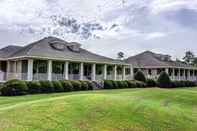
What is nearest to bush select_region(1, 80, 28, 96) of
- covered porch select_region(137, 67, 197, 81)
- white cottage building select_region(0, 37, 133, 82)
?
white cottage building select_region(0, 37, 133, 82)

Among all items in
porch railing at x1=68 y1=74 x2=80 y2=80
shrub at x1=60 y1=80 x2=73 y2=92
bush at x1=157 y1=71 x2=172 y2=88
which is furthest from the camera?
bush at x1=157 y1=71 x2=172 y2=88

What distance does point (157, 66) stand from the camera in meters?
54.3

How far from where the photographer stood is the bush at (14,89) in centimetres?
2498

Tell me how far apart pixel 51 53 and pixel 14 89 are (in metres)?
9.66

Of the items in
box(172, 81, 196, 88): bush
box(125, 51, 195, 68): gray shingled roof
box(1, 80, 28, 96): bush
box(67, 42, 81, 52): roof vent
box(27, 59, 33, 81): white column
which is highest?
box(67, 42, 81, 52): roof vent

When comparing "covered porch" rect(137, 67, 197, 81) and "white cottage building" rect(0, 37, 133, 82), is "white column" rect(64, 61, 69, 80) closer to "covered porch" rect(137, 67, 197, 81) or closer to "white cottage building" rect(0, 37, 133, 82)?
"white cottage building" rect(0, 37, 133, 82)

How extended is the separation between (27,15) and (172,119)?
24891 mm

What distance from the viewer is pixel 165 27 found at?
120 feet

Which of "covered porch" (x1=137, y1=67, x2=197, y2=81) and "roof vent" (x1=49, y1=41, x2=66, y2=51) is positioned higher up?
"roof vent" (x1=49, y1=41, x2=66, y2=51)

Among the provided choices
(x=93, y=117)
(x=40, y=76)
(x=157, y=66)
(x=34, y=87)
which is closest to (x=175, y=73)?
(x=157, y=66)

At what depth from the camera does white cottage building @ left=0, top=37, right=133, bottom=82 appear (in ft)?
106

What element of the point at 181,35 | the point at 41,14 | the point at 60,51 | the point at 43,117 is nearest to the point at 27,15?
the point at 41,14

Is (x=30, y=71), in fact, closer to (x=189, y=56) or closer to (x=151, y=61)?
(x=151, y=61)

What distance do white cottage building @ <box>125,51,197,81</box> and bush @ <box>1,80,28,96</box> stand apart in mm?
30134
